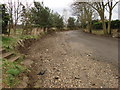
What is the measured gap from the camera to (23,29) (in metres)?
11.5

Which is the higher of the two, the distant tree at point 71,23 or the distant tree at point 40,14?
the distant tree at point 71,23

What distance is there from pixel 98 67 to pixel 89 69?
39 centimetres

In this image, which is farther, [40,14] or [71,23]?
[71,23]

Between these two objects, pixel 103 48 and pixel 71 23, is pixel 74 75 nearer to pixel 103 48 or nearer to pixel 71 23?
pixel 103 48

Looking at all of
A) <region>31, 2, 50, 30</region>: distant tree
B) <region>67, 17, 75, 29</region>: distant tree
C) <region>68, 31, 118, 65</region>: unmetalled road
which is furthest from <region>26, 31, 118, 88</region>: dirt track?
<region>67, 17, 75, 29</region>: distant tree

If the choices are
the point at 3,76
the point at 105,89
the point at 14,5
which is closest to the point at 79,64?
the point at 105,89

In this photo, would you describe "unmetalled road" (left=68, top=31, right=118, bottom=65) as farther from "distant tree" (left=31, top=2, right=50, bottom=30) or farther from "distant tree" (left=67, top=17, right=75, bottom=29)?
"distant tree" (left=67, top=17, right=75, bottom=29)

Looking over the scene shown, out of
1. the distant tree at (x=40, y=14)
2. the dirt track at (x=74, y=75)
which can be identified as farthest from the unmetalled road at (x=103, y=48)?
the distant tree at (x=40, y=14)

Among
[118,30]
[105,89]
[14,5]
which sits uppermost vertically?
[14,5]

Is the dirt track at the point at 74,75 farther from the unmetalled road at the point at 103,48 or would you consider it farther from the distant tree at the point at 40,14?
the distant tree at the point at 40,14

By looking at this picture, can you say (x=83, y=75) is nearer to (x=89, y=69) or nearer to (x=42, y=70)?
(x=89, y=69)

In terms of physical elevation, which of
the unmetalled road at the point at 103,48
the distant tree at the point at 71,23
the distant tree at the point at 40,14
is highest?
the distant tree at the point at 71,23

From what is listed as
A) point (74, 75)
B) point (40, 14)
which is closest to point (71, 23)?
point (40, 14)

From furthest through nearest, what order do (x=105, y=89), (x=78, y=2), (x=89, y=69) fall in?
1. (x=78, y=2)
2. (x=89, y=69)
3. (x=105, y=89)
